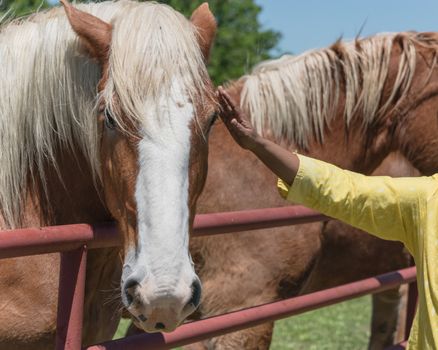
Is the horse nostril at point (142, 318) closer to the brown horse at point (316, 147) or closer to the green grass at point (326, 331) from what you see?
the brown horse at point (316, 147)

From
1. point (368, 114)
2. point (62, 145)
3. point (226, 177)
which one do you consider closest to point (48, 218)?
point (62, 145)

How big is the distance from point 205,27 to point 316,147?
131cm

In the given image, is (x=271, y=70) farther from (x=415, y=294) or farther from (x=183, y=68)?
→ (x=183, y=68)

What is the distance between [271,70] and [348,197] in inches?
62.3

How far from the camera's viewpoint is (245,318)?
220 cm

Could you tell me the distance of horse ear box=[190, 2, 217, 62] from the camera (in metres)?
2.22

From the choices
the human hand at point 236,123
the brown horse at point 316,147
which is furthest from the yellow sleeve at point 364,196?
the brown horse at point 316,147

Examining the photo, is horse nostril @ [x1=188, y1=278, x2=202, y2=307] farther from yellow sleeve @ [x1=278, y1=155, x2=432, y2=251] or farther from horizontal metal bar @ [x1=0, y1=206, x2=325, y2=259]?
yellow sleeve @ [x1=278, y1=155, x2=432, y2=251]

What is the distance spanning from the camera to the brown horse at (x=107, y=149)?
175 cm

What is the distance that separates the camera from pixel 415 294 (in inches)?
125

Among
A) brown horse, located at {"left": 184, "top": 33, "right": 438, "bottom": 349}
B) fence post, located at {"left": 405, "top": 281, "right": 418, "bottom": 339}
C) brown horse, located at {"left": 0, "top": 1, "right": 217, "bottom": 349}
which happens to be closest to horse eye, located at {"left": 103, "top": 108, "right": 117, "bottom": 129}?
brown horse, located at {"left": 0, "top": 1, "right": 217, "bottom": 349}

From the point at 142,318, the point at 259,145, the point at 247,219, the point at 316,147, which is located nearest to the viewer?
the point at 142,318

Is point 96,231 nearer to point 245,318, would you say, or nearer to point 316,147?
point 245,318

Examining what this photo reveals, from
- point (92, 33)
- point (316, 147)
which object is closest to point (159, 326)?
point (92, 33)
